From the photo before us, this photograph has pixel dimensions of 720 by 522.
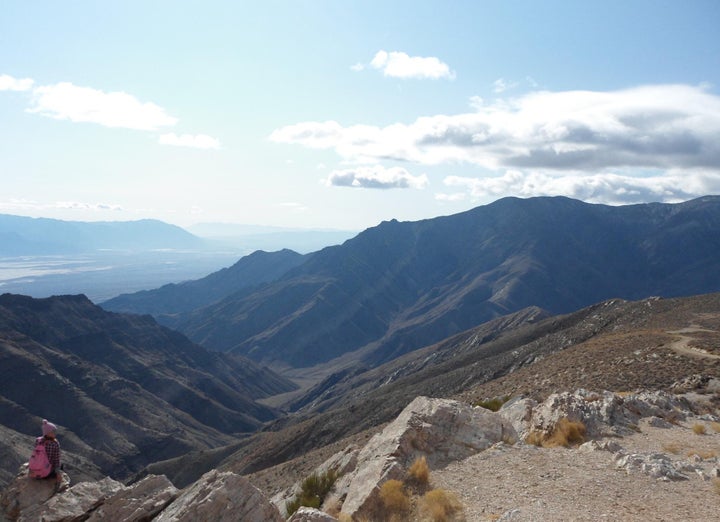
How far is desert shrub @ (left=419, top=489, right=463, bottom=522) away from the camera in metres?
10.3

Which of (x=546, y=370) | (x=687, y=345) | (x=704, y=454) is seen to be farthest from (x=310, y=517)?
(x=687, y=345)

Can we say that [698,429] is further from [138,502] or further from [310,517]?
[138,502]

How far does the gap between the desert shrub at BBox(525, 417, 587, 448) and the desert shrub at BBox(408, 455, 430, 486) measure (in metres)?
5.04

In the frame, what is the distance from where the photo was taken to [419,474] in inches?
481

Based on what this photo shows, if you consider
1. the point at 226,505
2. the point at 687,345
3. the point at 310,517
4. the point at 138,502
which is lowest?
the point at 687,345

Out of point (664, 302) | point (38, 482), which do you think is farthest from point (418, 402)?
point (664, 302)

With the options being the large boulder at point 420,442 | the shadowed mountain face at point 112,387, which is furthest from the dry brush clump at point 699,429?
the shadowed mountain face at point 112,387

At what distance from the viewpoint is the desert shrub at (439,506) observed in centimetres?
1034

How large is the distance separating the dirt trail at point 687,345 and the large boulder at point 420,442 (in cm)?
1981

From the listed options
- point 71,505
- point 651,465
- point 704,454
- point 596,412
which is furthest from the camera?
point 596,412

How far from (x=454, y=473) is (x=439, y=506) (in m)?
2.54

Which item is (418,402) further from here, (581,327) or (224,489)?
(581,327)

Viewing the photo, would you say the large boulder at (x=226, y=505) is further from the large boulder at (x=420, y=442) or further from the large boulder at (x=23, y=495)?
the large boulder at (x=23, y=495)

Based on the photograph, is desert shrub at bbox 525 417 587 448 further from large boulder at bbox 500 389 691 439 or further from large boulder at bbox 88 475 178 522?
large boulder at bbox 88 475 178 522
